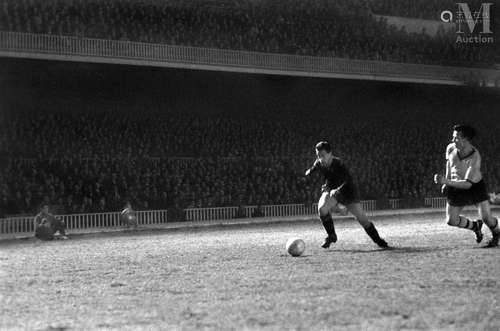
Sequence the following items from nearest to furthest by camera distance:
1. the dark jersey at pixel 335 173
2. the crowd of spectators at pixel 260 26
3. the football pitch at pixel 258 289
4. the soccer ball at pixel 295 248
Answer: the football pitch at pixel 258 289, the soccer ball at pixel 295 248, the dark jersey at pixel 335 173, the crowd of spectators at pixel 260 26

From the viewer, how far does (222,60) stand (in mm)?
34281

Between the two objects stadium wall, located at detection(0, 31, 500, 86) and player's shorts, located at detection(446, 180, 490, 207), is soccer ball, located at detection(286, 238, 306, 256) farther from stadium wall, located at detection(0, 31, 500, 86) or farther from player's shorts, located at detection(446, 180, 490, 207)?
stadium wall, located at detection(0, 31, 500, 86)

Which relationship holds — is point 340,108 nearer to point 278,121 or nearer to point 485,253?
point 278,121

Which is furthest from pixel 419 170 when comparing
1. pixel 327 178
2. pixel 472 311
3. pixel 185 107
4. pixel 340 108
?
pixel 472 311

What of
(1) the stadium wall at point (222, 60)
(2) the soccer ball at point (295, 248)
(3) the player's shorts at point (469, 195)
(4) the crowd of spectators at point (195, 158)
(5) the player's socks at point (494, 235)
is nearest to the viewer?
(2) the soccer ball at point (295, 248)

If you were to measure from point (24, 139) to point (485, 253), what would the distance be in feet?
69.3

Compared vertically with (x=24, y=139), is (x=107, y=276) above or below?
below

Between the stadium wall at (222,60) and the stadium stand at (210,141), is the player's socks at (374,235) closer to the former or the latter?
the stadium stand at (210,141)

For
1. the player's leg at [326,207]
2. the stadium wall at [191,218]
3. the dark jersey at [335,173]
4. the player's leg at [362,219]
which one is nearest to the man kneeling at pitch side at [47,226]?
the stadium wall at [191,218]

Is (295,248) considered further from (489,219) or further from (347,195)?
(489,219)

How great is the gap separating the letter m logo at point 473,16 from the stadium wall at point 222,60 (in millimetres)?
2758

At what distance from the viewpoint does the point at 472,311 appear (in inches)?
270

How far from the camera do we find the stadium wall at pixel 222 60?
2917 cm

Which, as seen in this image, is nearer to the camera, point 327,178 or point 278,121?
point 327,178
